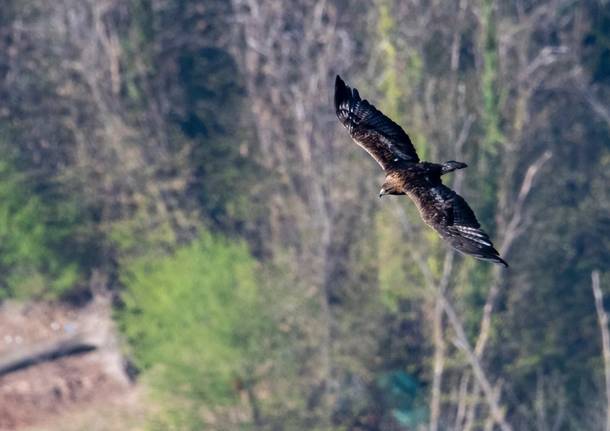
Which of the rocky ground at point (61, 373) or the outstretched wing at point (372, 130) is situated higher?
the outstretched wing at point (372, 130)

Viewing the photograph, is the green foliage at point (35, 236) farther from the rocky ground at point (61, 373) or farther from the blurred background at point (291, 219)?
the rocky ground at point (61, 373)

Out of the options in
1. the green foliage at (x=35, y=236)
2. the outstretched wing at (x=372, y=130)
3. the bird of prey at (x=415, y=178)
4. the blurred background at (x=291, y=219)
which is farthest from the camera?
the green foliage at (x=35, y=236)

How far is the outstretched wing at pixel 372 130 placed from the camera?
1193cm

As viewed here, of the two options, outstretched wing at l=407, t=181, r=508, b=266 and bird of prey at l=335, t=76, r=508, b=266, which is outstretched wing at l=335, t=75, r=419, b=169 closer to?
bird of prey at l=335, t=76, r=508, b=266

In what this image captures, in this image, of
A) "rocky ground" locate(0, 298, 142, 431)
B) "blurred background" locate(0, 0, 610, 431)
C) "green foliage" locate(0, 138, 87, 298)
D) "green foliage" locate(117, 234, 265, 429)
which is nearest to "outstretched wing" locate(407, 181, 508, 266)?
"blurred background" locate(0, 0, 610, 431)

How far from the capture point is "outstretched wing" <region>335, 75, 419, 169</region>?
11.9 metres

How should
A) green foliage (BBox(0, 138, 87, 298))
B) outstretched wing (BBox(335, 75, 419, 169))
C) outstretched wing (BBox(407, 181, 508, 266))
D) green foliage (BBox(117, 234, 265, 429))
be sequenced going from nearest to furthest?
outstretched wing (BBox(407, 181, 508, 266)) → outstretched wing (BBox(335, 75, 419, 169)) → green foliage (BBox(117, 234, 265, 429)) → green foliage (BBox(0, 138, 87, 298))

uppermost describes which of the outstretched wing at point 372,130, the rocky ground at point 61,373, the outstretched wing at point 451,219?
the outstretched wing at point 372,130

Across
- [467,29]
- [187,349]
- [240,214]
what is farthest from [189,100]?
[187,349]

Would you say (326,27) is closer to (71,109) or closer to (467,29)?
(467,29)

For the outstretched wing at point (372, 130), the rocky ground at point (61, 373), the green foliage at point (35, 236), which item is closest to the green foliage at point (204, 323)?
the rocky ground at point (61, 373)

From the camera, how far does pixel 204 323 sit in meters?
22.3

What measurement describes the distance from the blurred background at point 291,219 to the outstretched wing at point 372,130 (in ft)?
21.2

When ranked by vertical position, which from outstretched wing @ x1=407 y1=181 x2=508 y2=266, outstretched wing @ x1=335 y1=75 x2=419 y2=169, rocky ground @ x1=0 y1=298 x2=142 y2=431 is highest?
outstretched wing @ x1=335 y1=75 x2=419 y2=169
